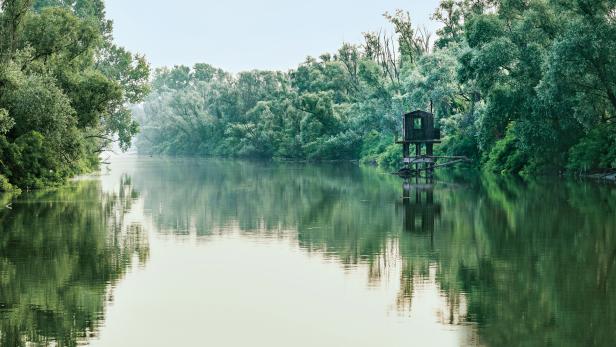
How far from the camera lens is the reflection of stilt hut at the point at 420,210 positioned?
3284 cm

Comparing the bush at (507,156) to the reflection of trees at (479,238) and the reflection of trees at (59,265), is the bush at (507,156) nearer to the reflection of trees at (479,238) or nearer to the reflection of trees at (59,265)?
the reflection of trees at (479,238)

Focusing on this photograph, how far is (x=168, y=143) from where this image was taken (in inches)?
7436

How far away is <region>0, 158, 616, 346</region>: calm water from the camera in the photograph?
16.1 m

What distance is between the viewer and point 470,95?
281 feet

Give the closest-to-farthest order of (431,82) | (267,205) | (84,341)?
(84,341) → (267,205) → (431,82)

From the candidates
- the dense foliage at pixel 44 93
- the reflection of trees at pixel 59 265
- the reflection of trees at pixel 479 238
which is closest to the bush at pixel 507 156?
the reflection of trees at pixel 479 238

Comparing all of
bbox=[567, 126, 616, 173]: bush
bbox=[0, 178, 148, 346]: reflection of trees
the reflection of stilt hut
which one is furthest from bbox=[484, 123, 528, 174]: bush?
bbox=[0, 178, 148, 346]: reflection of trees

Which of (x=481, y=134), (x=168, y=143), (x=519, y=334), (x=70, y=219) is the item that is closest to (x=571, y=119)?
(x=481, y=134)

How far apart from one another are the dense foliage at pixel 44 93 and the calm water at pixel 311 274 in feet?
33.4

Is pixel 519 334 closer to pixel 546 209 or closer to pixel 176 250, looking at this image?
pixel 176 250

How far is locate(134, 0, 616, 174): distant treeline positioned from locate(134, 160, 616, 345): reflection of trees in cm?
831

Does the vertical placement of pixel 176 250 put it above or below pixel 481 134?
below

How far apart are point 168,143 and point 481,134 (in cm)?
12442

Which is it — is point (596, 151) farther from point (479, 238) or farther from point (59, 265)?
point (59, 265)
